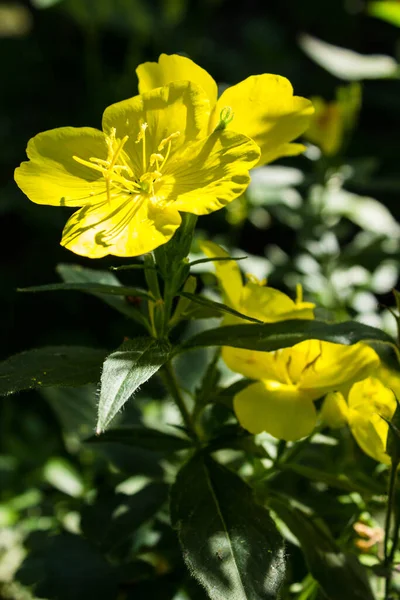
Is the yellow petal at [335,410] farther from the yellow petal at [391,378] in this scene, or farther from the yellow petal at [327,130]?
the yellow petal at [327,130]

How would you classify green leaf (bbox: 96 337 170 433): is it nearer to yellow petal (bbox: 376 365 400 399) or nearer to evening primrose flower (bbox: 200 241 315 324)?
evening primrose flower (bbox: 200 241 315 324)

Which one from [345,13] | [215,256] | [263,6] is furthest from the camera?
[263,6]

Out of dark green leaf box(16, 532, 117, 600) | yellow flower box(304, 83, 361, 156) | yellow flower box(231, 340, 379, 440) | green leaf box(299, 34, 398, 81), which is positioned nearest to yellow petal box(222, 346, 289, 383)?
yellow flower box(231, 340, 379, 440)

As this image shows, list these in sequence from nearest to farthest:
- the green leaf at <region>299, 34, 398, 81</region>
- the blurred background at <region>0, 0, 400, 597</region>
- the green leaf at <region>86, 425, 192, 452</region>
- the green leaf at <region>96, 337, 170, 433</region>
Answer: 1. the green leaf at <region>96, 337, 170, 433</region>
2. the green leaf at <region>86, 425, 192, 452</region>
3. the blurred background at <region>0, 0, 400, 597</region>
4. the green leaf at <region>299, 34, 398, 81</region>

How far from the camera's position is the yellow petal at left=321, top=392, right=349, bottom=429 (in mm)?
790

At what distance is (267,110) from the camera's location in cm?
75

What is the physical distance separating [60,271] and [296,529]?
431mm

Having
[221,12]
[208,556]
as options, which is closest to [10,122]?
[221,12]

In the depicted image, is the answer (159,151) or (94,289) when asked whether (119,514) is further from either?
(159,151)

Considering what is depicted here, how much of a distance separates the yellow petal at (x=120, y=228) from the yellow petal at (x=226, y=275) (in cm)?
10

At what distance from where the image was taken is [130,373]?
2.08 feet

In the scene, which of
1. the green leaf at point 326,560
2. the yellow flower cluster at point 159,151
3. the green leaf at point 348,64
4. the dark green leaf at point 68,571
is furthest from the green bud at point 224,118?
the green leaf at point 348,64

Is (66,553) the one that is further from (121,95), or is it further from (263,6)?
(263,6)

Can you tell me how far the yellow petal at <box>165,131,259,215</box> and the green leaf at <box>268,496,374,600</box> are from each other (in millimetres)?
387
